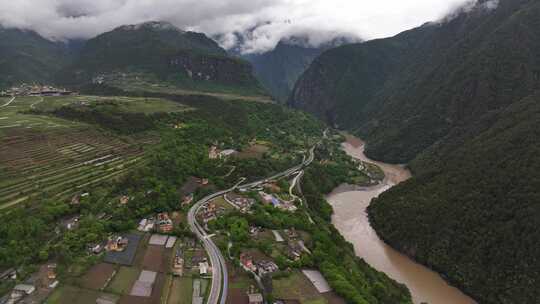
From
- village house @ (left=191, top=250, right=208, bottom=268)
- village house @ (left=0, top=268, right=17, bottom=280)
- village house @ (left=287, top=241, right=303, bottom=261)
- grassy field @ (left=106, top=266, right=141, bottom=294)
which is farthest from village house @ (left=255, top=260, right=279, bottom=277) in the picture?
village house @ (left=0, top=268, right=17, bottom=280)

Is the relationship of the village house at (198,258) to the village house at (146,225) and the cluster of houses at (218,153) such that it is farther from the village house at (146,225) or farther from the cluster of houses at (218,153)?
the cluster of houses at (218,153)

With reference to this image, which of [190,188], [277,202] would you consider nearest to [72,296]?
[190,188]

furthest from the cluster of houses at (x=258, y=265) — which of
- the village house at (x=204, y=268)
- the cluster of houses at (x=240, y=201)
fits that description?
the cluster of houses at (x=240, y=201)

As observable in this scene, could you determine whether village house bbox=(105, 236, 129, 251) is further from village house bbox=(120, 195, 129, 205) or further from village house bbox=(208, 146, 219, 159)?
village house bbox=(208, 146, 219, 159)

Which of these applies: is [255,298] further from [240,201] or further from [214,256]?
[240,201]

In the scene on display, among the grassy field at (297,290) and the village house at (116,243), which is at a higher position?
the village house at (116,243)

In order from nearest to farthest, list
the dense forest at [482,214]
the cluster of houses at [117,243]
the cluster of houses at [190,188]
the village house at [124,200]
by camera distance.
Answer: the cluster of houses at [117,243] → the dense forest at [482,214] → the village house at [124,200] → the cluster of houses at [190,188]

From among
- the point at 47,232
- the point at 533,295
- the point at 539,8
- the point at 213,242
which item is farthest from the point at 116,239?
the point at 539,8

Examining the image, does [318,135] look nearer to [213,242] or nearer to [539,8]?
[539,8]
